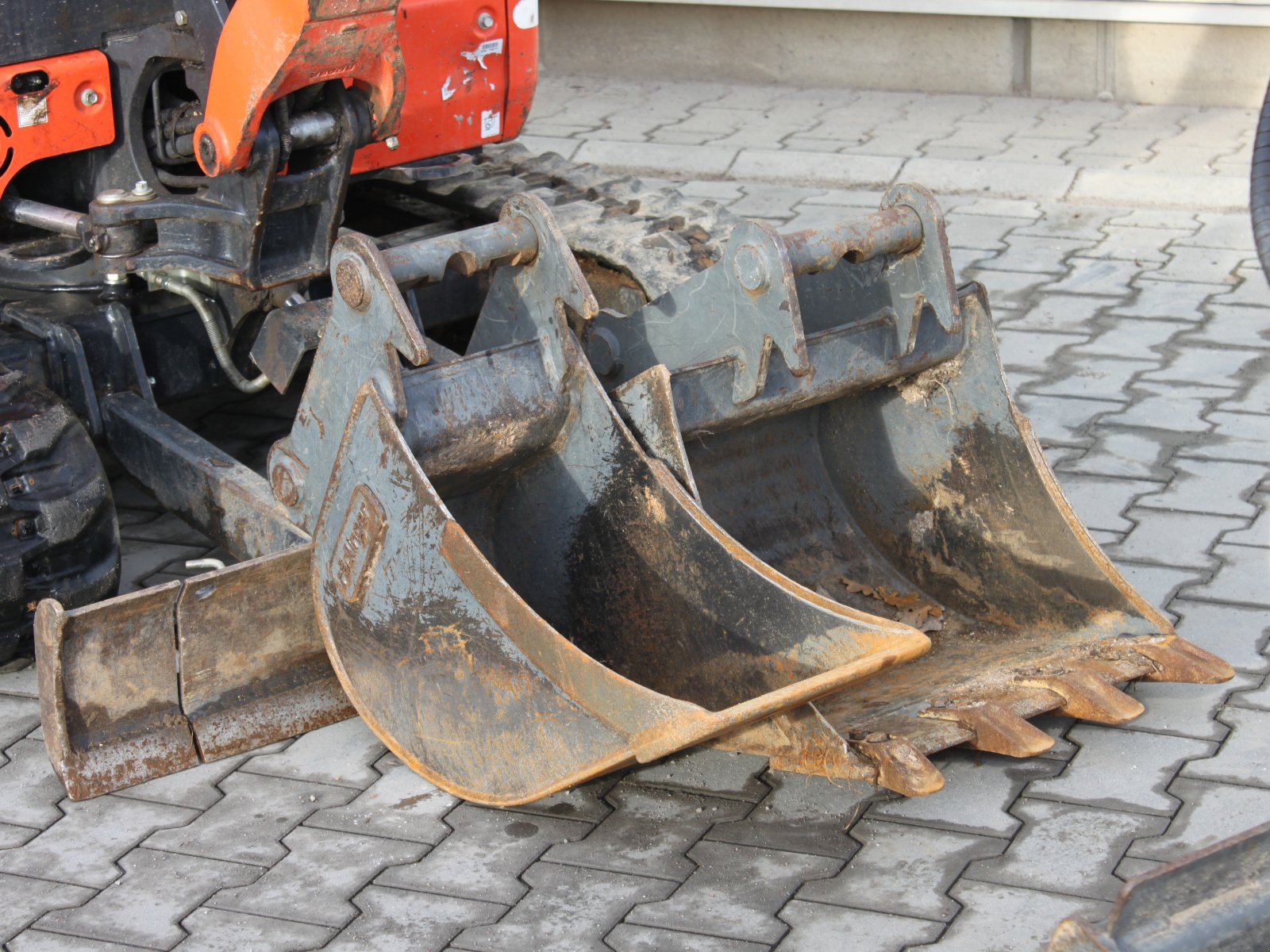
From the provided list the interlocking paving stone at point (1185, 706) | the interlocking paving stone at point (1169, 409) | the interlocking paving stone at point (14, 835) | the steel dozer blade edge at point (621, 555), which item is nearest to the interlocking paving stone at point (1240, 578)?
the interlocking paving stone at point (1185, 706)

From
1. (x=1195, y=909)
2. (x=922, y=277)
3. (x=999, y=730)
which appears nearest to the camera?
(x=1195, y=909)

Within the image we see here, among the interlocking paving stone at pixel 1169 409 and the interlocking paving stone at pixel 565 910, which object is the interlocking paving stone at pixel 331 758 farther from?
the interlocking paving stone at pixel 1169 409

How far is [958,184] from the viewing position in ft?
A: 25.5

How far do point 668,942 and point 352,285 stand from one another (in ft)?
4.40

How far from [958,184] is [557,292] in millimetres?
4499

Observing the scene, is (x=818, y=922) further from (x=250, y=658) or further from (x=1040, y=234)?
(x=1040, y=234)

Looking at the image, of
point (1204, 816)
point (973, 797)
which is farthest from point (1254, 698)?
point (973, 797)

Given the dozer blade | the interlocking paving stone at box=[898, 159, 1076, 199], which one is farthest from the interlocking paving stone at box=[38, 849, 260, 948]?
the interlocking paving stone at box=[898, 159, 1076, 199]

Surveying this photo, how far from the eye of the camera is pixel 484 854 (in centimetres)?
346

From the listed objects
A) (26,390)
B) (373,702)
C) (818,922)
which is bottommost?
(818,922)

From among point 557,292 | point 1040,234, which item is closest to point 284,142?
point 557,292

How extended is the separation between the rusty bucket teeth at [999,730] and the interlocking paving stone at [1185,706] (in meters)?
0.44

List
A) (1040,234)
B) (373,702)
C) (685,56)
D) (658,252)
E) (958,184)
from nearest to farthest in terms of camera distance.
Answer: (373,702) → (658,252) → (1040,234) → (958,184) → (685,56)

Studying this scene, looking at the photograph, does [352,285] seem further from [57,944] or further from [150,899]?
[57,944]
